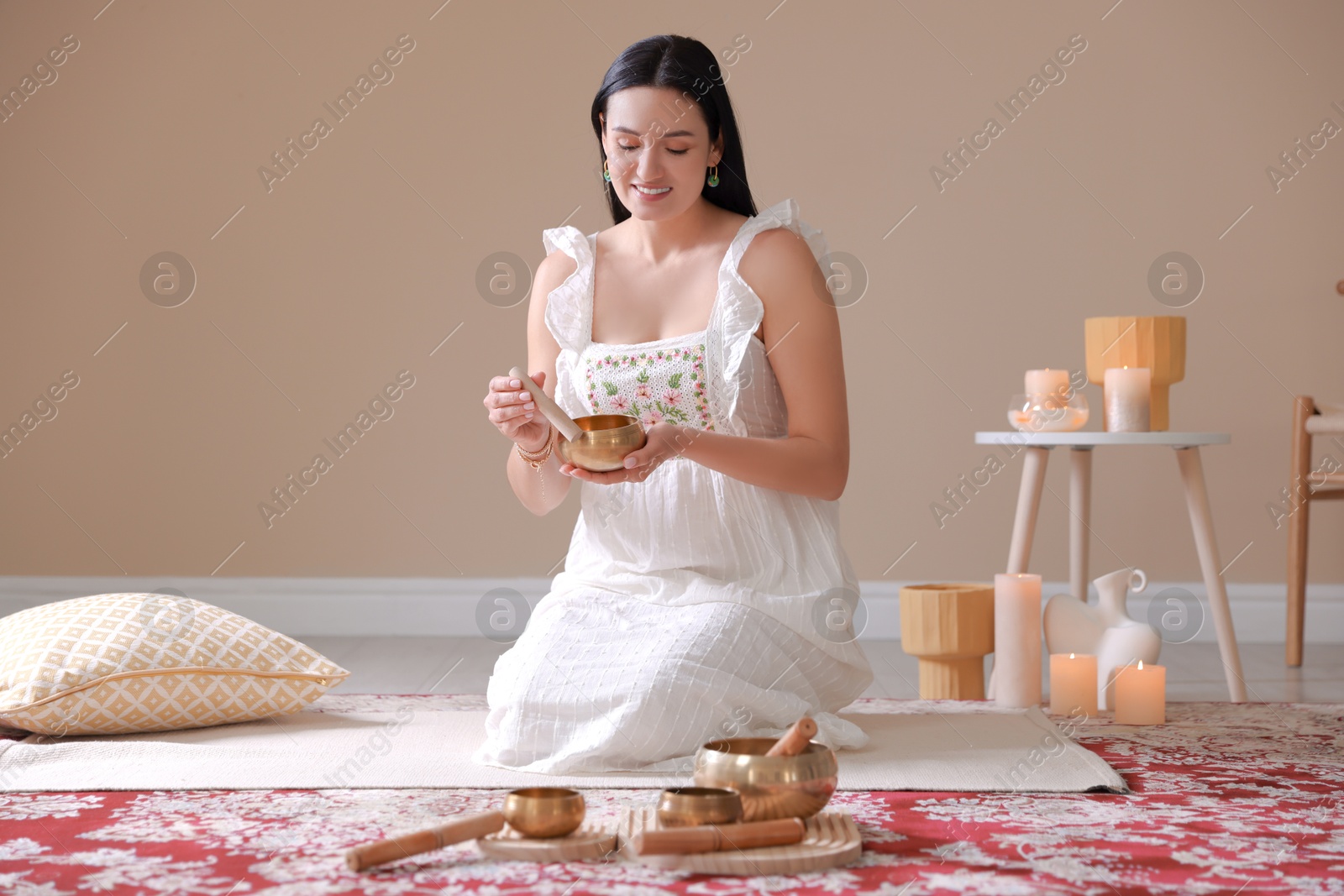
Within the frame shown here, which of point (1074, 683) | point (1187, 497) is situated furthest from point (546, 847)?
point (1187, 497)

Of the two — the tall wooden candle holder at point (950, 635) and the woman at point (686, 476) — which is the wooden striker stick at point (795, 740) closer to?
the woman at point (686, 476)

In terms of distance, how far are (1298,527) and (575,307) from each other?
6.47 ft

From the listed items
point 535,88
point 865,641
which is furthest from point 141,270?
point 865,641

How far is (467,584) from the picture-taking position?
359 cm

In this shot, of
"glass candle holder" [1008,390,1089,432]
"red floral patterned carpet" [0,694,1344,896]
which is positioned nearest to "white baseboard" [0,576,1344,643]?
"glass candle holder" [1008,390,1089,432]

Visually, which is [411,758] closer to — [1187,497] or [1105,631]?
[1105,631]

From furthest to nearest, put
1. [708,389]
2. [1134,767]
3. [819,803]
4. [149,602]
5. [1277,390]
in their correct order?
1. [1277,390]
2. [149,602]
3. [708,389]
4. [1134,767]
5. [819,803]

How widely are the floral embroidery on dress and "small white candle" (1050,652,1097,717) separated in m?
0.79

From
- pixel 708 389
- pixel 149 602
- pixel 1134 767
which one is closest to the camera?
pixel 1134 767

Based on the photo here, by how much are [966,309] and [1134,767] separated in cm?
186

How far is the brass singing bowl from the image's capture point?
4.49ft

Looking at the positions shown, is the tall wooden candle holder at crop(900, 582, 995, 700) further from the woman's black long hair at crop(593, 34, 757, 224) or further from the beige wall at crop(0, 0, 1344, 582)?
the beige wall at crop(0, 0, 1344, 582)

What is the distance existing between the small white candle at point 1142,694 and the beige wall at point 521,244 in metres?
1.29

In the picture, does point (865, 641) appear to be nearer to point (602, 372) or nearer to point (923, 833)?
point (602, 372)
